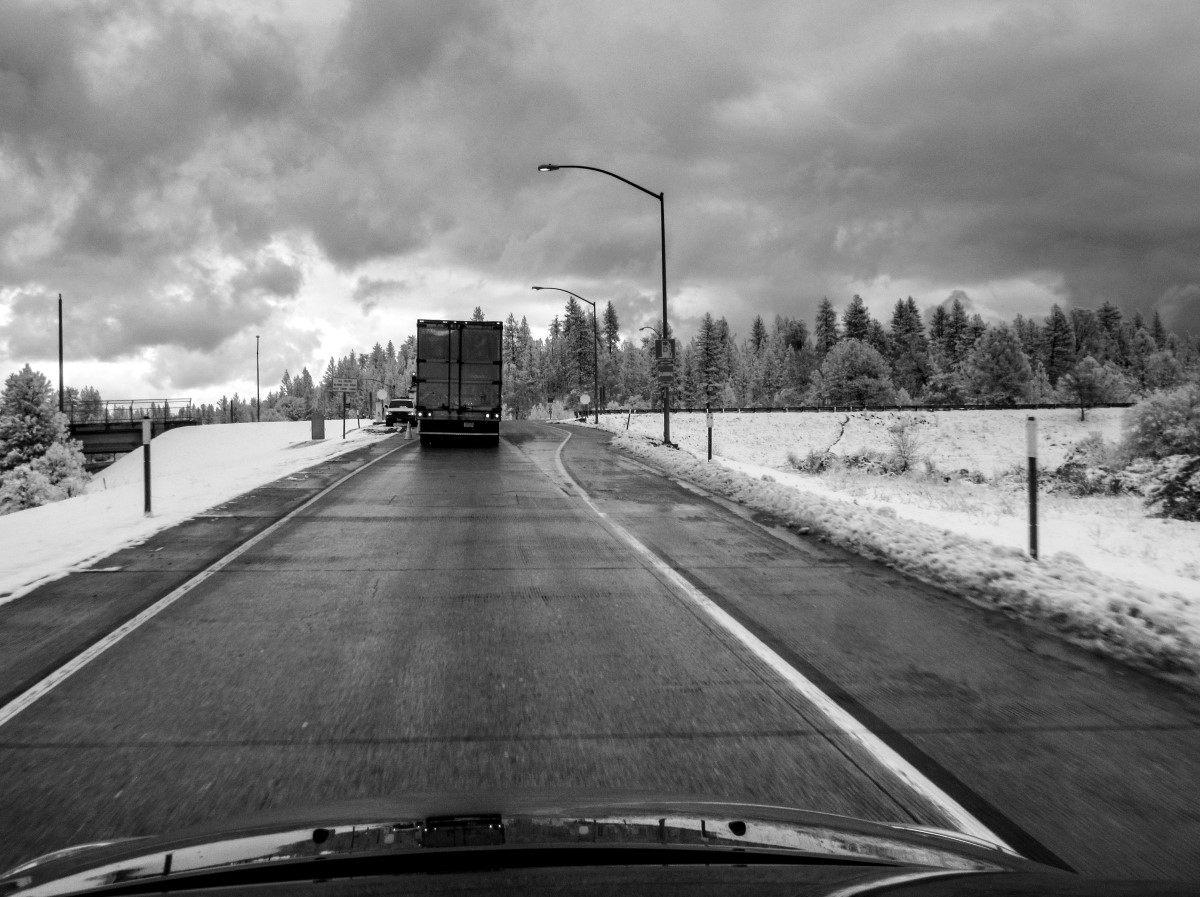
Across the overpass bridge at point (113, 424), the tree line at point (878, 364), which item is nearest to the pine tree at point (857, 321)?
the tree line at point (878, 364)

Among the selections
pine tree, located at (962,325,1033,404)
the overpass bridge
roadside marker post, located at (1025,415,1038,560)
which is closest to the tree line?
pine tree, located at (962,325,1033,404)

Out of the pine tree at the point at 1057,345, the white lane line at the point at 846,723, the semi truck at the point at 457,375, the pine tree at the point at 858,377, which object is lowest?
the white lane line at the point at 846,723

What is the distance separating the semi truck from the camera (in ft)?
88.0

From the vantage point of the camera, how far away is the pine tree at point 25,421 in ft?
133

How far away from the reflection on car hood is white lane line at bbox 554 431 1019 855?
664mm

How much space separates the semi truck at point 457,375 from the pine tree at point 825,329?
85031mm

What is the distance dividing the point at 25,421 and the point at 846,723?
160ft

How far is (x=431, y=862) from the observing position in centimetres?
191

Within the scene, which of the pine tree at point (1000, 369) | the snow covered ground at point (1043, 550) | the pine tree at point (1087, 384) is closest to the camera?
the snow covered ground at point (1043, 550)

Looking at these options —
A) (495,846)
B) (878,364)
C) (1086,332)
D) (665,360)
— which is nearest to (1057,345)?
(1086,332)

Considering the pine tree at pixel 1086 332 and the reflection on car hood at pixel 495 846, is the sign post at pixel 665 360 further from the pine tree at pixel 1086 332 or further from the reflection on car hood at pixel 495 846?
the pine tree at pixel 1086 332

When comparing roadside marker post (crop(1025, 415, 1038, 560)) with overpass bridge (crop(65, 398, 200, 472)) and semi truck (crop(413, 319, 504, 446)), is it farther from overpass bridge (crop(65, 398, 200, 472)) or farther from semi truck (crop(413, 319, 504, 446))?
overpass bridge (crop(65, 398, 200, 472))

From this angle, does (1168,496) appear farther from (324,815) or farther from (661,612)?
(324,815)

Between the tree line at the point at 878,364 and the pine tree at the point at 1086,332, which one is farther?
the pine tree at the point at 1086,332
